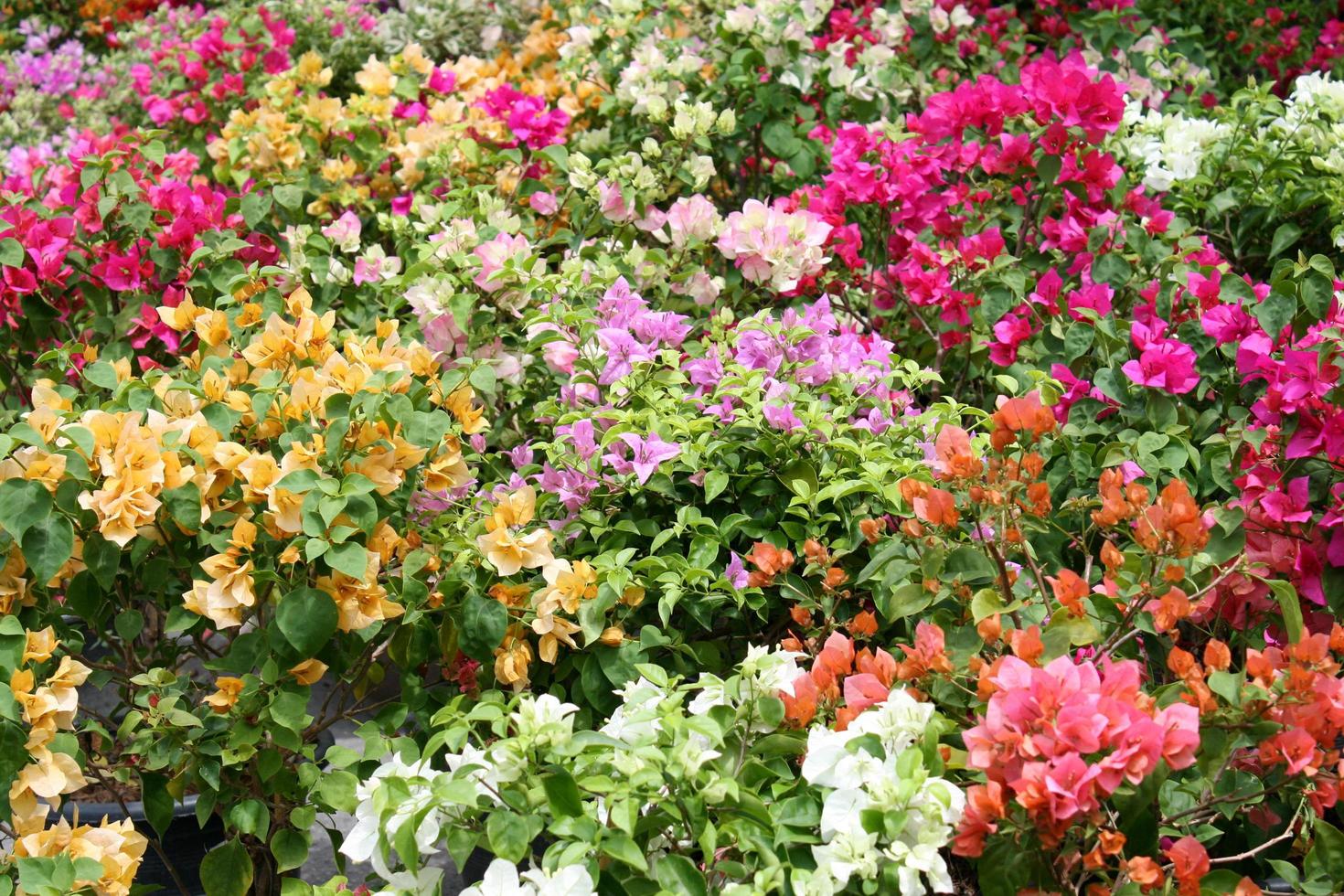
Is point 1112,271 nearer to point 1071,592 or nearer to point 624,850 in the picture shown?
point 1071,592

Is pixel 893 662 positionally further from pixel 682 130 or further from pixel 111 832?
pixel 682 130

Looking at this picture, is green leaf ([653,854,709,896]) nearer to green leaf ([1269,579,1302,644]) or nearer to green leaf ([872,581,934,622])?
green leaf ([872,581,934,622])

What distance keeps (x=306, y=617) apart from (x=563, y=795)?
474mm

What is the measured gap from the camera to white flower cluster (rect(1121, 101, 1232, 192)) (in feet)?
8.38

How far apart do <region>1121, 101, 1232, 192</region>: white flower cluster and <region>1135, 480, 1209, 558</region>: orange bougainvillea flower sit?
4.42ft

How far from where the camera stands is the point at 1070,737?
1.12 meters

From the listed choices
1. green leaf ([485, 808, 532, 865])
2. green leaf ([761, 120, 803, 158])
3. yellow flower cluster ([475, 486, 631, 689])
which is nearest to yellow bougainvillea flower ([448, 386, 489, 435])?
yellow flower cluster ([475, 486, 631, 689])

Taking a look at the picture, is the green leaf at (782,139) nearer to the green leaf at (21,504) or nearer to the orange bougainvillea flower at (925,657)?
the orange bougainvillea flower at (925,657)

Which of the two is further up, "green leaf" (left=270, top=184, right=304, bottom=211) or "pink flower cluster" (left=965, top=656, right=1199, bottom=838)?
"pink flower cluster" (left=965, top=656, right=1199, bottom=838)

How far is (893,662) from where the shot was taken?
1388 mm

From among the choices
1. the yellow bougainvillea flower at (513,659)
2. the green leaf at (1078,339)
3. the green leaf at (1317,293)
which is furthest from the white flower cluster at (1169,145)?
the yellow bougainvillea flower at (513,659)

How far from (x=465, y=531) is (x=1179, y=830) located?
0.95 m

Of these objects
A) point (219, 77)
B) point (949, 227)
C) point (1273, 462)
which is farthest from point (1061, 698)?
point (219, 77)

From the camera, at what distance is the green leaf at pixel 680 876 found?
120 cm
